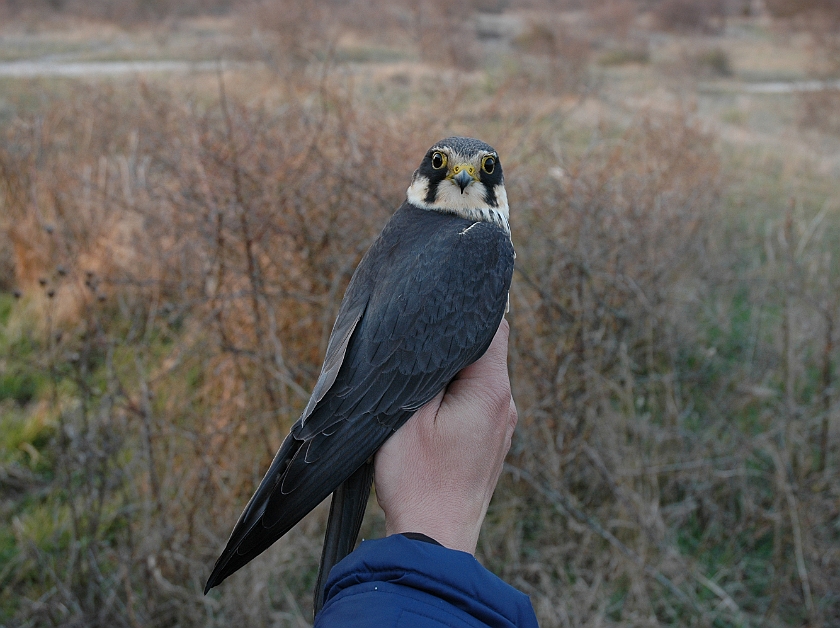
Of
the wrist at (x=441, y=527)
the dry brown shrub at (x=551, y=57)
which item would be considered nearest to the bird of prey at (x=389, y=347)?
the wrist at (x=441, y=527)

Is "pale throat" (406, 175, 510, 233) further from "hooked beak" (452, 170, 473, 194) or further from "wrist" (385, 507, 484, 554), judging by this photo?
"wrist" (385, 507, 484, 554)

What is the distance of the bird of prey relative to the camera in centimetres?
204

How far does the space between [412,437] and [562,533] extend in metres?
2.39

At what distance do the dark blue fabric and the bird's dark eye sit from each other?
1.56 meters

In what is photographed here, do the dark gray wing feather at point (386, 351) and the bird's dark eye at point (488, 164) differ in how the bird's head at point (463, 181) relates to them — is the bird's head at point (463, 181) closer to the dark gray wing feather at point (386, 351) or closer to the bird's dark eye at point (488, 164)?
the bird's dark eye at point (488, 164)

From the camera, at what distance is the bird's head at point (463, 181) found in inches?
106

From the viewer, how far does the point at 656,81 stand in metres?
18.9

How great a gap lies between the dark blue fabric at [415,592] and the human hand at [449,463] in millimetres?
248

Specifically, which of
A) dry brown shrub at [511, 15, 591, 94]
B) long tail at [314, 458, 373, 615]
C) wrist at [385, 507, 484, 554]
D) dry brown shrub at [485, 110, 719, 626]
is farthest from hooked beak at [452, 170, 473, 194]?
dry brown shrub at [511, 15, 591, 94]

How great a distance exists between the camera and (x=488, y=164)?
2.75m

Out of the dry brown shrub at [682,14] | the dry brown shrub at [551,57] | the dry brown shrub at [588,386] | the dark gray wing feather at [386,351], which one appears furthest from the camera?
the dry brown shrub at [682,14]

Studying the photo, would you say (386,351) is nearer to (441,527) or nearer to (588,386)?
(441,527)

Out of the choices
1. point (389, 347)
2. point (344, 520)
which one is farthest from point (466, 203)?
point (344, 520)

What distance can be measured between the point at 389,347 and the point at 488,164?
89 centimetres
